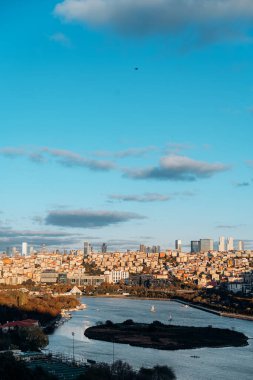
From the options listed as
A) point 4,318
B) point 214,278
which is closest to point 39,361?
point 4,318

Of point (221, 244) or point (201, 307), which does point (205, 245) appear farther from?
point (201, 307)

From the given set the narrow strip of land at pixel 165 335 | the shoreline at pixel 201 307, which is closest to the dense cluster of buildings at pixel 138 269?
the shoreline at pixel 201 307

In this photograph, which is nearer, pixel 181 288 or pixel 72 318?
pixel 72 318

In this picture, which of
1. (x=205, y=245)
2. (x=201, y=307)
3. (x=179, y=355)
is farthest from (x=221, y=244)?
(x=179, y=355)

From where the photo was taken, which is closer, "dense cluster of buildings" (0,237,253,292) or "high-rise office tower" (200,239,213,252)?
"dense cluster of buildings" (0,237,253,292)

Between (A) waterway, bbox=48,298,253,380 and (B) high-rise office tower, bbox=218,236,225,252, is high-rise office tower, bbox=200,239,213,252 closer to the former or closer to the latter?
(B) high-rise office tower, bbox=218,236,225,252

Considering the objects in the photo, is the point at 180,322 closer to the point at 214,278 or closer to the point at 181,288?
the point at 181,288

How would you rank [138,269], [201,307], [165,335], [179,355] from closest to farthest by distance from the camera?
[179,355] < [165,335] < [201,307] < [138,269]

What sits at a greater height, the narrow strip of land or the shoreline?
the narrow strip of land

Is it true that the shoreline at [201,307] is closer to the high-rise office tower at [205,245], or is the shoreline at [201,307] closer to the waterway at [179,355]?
the waterway at [179,355]

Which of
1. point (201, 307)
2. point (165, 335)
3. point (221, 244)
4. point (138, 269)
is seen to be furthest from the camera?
point (221, 244)

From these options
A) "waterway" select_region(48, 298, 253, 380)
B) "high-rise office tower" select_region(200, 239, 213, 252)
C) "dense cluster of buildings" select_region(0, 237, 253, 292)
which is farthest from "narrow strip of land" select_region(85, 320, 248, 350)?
"high-rise office tower" select_region(200, 239, 213, 252)
